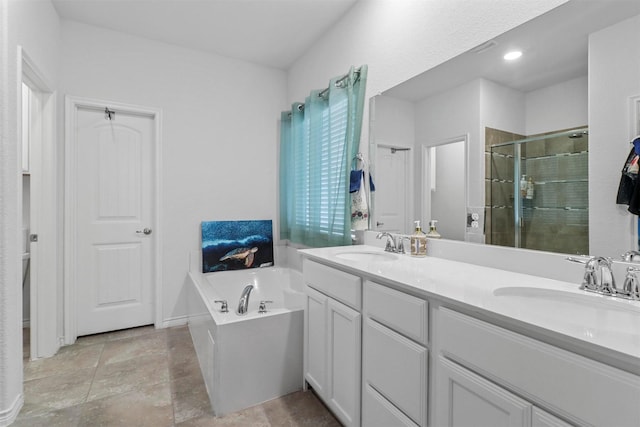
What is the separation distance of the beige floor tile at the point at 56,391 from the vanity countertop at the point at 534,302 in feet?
5.83

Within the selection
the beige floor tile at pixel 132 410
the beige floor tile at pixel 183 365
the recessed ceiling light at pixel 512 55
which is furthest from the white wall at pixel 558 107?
the beige floor tile at pixel 183 365

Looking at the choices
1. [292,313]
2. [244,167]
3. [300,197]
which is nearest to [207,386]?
[292,313]

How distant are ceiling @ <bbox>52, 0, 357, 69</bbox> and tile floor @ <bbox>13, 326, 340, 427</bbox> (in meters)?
2.65

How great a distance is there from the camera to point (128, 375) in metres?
2.12

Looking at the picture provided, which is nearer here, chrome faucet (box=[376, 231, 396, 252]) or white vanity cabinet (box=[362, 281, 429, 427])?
A: white vanity cabinet (box=[362, 281, 429, 427])

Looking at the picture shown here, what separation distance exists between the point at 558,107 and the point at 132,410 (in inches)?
99.5

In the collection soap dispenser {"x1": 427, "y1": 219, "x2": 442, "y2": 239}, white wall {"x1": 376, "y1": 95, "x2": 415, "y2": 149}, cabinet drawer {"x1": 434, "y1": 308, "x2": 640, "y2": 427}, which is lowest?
cabinet drawer {"x1": 434, "y1": 308, "x2": 640, "y2": 427}

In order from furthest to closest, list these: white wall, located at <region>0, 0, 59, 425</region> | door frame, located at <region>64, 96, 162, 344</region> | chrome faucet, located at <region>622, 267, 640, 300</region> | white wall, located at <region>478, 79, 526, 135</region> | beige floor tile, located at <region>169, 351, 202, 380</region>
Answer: door frame, located at <region>64, 96, 162, 344</region>
beige floor tile, located at <region>169, 351, 202, 380</region>
white wall, located at <region>0, 0, 59, 425</region>
white wall, located at <region>478, 79, 526, 135</region>
chrome faucet, located at <region>622, 267, 640, 300</region>

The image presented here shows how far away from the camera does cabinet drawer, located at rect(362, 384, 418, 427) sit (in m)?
1.18

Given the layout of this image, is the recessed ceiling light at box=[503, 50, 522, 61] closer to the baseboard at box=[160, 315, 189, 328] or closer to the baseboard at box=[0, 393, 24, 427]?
the baseboard at box=[0, 393, 24, 427]

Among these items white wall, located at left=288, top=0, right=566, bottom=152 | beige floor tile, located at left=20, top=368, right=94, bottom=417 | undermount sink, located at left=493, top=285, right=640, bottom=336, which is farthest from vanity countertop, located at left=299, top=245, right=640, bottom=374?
beige floor tile, located at left=20, top=368, right=94, bottom=417

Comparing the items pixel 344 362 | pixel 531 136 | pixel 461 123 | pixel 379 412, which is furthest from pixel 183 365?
pixel 531 136

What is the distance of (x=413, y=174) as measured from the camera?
1887 mm

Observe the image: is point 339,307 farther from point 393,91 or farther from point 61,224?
point 61,224
